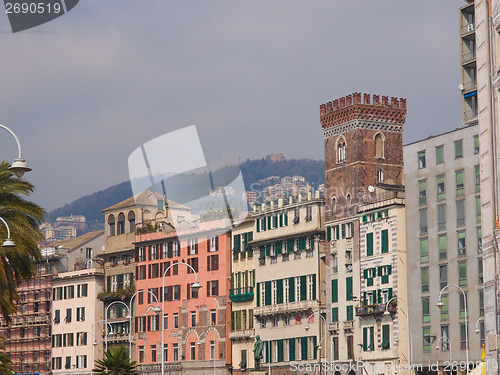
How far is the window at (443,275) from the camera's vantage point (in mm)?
102188

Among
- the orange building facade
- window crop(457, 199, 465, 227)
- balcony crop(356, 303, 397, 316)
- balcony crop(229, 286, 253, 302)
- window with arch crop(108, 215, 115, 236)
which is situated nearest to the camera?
window crop(457, 199, 465, 227)

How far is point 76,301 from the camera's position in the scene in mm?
155000

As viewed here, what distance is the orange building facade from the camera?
134 m

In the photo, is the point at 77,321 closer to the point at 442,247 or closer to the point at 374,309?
the point at 374,309

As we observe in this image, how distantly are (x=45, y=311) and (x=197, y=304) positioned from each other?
110ft

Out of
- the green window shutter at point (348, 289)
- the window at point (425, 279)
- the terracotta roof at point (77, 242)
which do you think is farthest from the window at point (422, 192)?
the terracotta roof at point (77, 242)

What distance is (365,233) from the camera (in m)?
114

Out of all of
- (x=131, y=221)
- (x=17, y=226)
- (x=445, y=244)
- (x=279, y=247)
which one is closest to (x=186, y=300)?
(x=131, y=221)

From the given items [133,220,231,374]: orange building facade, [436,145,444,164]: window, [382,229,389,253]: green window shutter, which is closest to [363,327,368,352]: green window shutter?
[382,229,389,253]: green window shutter

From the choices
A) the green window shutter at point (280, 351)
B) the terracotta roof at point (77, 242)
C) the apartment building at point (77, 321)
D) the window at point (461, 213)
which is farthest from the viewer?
the terracotta roof at point (77, 242)

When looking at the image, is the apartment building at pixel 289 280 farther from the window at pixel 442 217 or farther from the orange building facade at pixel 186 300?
the window at pixel 442 217

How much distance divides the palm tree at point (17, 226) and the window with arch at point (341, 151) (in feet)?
243

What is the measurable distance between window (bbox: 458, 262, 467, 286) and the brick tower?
16485 mm

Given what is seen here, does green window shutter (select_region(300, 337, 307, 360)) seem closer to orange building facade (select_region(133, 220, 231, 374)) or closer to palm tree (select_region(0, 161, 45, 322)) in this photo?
orange building facade (select_region(133, 220, 231, 374))
